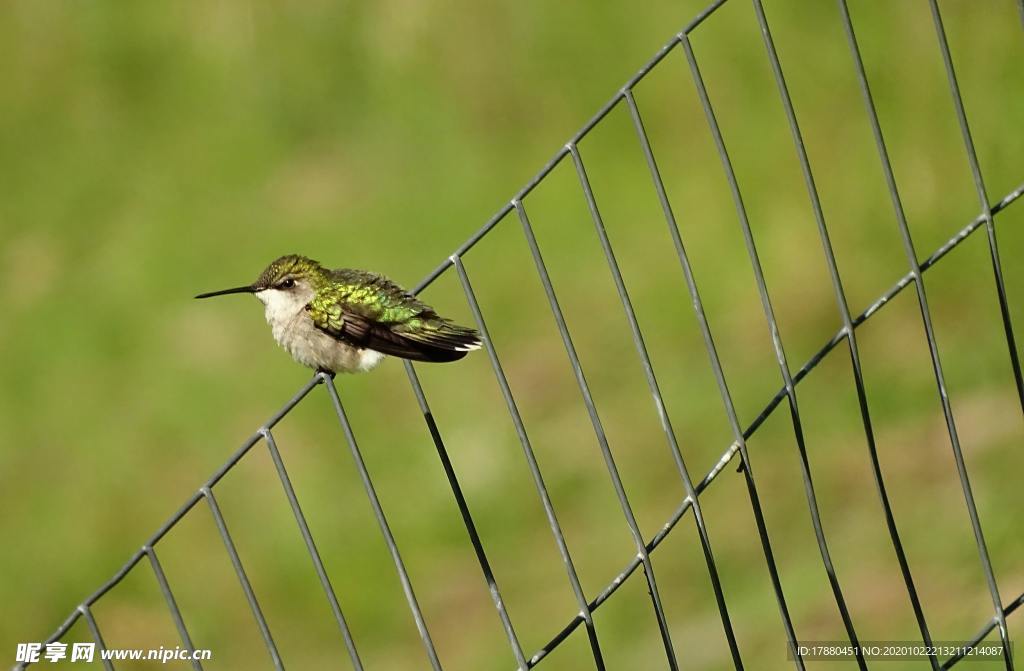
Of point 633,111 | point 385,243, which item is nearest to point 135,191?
point 385,243

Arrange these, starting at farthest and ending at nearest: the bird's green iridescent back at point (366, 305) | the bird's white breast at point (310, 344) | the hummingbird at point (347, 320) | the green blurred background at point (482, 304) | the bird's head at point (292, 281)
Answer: the green blurred background at point (482, 304) < the bird's head at point (292, 281) < the bird's white breast at point (310, 344) < the bird's green iridescent back at point (366, 305) < the hummingbird at point (347, 320)

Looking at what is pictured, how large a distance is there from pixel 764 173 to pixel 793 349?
4.63 ft

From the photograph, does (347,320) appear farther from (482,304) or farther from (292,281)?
(482,304)

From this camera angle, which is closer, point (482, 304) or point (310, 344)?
point (310, 344)

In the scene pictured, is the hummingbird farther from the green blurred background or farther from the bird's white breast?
the green blurred background

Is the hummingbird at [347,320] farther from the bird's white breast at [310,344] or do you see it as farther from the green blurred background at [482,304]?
the green blurred background at [482,304]

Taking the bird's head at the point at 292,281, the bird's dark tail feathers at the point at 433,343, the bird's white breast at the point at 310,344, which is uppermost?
the bird's head at the point at 292,281

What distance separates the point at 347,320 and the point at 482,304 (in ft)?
18.3

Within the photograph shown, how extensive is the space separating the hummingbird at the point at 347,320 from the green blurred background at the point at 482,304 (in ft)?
11.7

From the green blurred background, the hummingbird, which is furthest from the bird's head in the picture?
the green blurred background

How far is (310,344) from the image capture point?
16.6ft

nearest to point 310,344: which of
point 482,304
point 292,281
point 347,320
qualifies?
point 347,320

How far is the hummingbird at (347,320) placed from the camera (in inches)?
186

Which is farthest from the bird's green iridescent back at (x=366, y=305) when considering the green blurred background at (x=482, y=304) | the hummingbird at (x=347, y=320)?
the green blurred background at (x=482, y=304)
